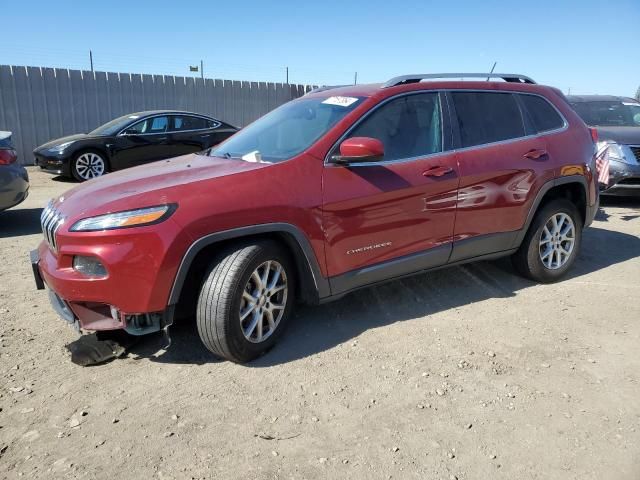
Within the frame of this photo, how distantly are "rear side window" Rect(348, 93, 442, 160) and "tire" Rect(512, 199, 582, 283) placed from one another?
1.33m

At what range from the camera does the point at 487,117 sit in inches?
165

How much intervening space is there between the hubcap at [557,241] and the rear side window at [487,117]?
88cm

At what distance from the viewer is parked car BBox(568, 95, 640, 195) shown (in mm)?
7762

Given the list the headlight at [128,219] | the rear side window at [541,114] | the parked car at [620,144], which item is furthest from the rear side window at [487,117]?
the parked car at [620,144]

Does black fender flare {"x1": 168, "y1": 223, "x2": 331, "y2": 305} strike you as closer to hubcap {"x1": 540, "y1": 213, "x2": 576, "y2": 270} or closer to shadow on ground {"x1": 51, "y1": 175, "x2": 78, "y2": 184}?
hubcap {"x1": 540, "y1": 213, "x2": 576, "y2": 270}

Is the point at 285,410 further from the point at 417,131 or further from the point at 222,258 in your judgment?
the point at 417,131

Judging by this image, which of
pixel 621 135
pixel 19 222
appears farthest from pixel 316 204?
pixel 621 135

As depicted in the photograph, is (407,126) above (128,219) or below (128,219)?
above

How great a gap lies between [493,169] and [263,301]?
2.13 m

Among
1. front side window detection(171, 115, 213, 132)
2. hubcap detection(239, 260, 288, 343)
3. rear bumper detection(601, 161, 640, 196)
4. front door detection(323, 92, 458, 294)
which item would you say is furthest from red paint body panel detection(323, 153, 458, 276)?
front side window detection(171, 115, 213, 132)

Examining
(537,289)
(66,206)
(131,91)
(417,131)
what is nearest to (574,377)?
(537,289)

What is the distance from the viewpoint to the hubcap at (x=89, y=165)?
1023 centimetres

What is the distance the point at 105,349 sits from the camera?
331cm

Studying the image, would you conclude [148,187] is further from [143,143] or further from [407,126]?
[143,143]
